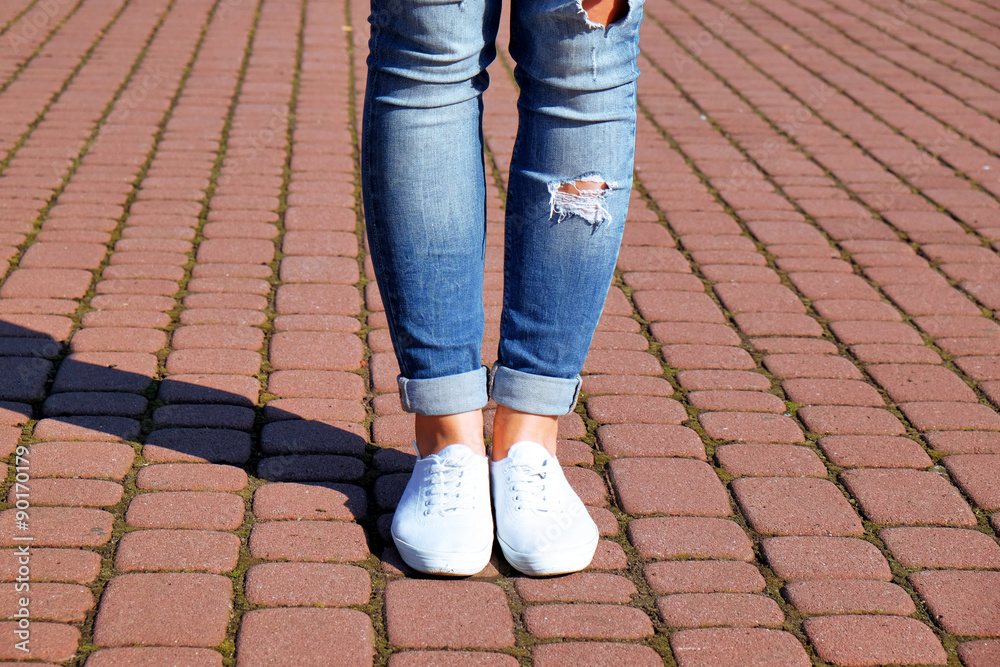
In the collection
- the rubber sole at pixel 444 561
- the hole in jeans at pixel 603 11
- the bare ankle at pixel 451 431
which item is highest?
the hole in jeans at pixel 603 11

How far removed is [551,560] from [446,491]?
0.70ft

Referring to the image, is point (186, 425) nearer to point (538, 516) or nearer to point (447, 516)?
point (447, 516)

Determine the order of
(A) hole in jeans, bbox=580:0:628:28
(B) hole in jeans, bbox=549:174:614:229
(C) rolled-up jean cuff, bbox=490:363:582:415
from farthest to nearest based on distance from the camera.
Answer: (C) rolled-up jean cuff, bbox=490:363:582:415
(B) hole in jeans, bbox=549:174:614:229
(A) hole in jeans, bbox=580:0:628:28

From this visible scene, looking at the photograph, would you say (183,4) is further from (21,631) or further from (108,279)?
(21,631)

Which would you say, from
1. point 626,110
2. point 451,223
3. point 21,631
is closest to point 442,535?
point 451,223

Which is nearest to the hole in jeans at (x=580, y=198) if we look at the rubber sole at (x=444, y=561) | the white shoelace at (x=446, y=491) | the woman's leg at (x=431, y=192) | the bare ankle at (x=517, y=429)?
the woman's leg at (x=431, y=192)

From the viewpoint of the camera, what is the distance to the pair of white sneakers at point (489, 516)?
174 centimetres

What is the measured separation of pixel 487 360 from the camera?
253cm

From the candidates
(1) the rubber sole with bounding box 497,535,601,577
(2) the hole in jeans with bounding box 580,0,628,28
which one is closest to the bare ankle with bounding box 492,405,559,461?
(1) the rubber sole with bounding box 497,535,601,577

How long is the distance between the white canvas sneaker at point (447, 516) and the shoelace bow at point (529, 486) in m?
0.05

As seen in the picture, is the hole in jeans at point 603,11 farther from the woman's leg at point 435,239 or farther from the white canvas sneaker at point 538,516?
the white canvas sneaker at point 538,516

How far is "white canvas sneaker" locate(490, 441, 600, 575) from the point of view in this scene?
1752 mm

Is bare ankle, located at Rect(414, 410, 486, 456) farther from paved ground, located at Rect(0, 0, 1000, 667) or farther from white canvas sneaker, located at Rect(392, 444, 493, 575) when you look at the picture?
paved ground, located at Rect(0, 0, 1000, 667)

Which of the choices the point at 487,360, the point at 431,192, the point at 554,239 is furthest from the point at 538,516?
the point at 487,360
